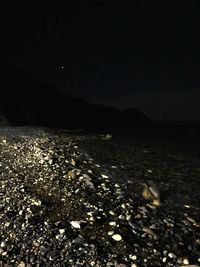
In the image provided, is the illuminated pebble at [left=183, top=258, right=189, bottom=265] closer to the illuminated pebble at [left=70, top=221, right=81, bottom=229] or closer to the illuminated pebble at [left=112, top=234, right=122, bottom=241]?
the illuminated pebble at [left=112, top=234, right=122, bottom=241]

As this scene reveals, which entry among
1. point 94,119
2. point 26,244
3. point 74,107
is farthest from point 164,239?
point 74,107

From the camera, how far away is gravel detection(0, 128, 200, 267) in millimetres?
9008

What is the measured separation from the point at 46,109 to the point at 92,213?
55.7 m

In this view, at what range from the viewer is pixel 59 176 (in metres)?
15.3

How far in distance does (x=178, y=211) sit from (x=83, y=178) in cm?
467

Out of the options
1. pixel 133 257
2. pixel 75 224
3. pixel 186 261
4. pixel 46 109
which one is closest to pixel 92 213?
pixel 75 224

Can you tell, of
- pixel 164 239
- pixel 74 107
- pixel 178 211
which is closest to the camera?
pixel 164 239

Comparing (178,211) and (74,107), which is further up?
(74,107)

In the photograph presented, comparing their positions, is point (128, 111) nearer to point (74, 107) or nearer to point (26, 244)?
point (74, 107)

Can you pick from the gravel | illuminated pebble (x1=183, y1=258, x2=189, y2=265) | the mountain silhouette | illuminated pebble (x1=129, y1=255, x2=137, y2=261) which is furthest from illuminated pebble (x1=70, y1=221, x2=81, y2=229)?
the mountain silhouette

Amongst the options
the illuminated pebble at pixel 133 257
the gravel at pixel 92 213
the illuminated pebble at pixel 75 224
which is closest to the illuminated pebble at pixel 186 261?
the gravel at pixel 92 213

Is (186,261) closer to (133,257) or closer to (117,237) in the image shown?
(133,257)

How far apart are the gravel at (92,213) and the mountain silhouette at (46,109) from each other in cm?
2939

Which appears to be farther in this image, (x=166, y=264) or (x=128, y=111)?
(x=128, y=111)
